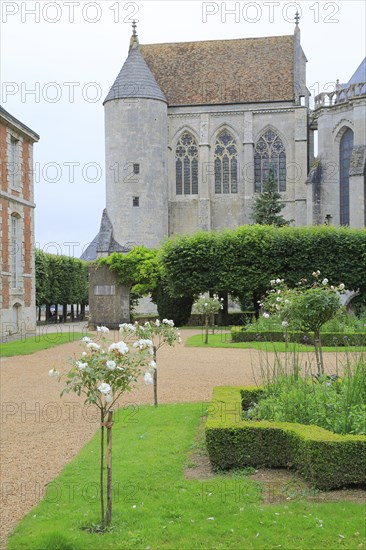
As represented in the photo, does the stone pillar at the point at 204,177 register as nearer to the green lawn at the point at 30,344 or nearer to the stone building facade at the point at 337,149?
the stone building facade at the point at 337,149

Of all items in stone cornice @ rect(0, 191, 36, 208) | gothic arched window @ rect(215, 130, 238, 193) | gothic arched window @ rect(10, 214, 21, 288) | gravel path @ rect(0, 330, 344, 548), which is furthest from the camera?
gothic arched window @ rect(215, 130, 238, 193)

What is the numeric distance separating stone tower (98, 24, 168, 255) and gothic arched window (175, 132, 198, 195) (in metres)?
1.91

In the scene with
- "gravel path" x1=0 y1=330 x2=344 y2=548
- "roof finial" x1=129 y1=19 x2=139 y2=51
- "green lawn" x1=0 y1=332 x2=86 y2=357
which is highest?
"roof finial" x1=129 y1=19 x2=139 y2=51

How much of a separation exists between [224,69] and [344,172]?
11.6m

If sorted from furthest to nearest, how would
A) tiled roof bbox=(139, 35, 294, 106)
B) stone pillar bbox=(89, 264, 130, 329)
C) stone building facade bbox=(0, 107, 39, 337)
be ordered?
tiled roof bbox=(139, 35, 294, 106) → stone pillar bbox=(89, 264, 130, 329) → stone building facade bbox=(0, 107, 39, 337)

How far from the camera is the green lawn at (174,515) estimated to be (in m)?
4.84

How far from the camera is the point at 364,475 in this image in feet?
19.7

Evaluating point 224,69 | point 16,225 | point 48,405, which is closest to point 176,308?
point 16,225

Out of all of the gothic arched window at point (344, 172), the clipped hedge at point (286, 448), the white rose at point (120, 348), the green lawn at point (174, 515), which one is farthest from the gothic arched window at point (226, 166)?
the white rose at point (120, 348)

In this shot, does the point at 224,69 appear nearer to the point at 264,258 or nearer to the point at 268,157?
the point at 268,157

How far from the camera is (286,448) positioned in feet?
21.6

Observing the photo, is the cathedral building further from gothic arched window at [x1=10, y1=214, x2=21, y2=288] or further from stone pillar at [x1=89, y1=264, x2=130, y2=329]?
gothic arched window at [x1=10, y1=214, x2=21, y2=288]

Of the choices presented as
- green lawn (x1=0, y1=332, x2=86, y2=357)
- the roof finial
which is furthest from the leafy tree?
green lawn (x1=0, y1=332, x2=86, y2=357)

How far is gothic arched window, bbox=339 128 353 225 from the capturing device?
38.1m
